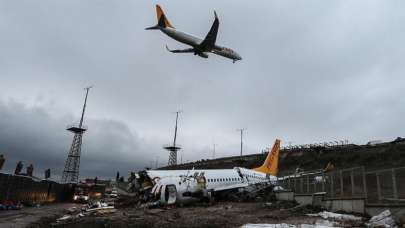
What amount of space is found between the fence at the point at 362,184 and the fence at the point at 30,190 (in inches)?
1088

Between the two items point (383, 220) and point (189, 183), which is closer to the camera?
point (383, 220)

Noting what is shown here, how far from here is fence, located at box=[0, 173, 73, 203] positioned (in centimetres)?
3472

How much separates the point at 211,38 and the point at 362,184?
89.4 ft

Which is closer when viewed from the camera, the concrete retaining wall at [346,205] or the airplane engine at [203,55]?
the concrete retaining wall at [346,205]

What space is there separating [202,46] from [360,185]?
91.5ft

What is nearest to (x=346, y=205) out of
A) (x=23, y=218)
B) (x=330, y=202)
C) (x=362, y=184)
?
(x=362, y=184)

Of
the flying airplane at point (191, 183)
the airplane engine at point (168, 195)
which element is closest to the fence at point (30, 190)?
the flying airplane at point (191, 183)

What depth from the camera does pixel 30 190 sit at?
42.5m

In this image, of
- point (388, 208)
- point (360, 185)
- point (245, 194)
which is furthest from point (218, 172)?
point (388, 208)

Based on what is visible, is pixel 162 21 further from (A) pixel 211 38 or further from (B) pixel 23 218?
(B) pixel 23 218

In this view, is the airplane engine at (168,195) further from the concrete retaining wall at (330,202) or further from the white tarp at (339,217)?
the white tarp at (339,217)

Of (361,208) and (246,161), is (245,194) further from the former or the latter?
(246,161)

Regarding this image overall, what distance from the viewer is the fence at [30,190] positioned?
34.7 m

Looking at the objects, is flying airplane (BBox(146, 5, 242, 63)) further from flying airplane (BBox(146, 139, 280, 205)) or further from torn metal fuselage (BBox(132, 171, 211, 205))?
torn metal fuselage (BBox(132, 171, 211, 205))
